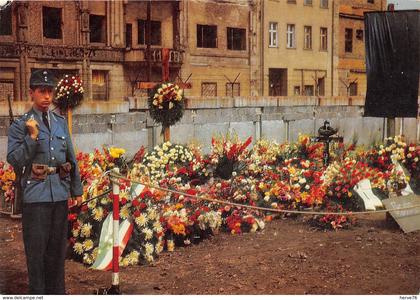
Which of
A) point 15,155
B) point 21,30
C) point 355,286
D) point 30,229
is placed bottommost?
point 355,286

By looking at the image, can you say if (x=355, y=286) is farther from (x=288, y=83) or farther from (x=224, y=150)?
(x=288, y=83)

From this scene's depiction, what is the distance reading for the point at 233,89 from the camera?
101ft

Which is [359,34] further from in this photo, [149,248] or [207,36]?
[149,248]

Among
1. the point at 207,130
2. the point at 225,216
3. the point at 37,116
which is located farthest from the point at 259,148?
the point at 37,116

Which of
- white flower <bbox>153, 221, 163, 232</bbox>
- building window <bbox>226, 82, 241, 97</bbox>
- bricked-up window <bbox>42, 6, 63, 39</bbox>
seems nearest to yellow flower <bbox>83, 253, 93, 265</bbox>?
white flower <bbox>153, 221, 163, 232</bbox>

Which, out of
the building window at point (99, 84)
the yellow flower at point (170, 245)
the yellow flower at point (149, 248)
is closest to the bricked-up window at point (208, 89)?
the building window at point (99, 84)

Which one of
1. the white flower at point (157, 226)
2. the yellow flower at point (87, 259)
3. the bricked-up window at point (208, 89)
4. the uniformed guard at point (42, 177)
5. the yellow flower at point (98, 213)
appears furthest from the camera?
the bricked-up window at point (208, 89)

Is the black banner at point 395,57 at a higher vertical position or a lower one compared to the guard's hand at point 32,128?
higher

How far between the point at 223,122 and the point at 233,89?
1541 centimetres

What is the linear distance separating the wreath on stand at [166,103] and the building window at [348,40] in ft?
80.1

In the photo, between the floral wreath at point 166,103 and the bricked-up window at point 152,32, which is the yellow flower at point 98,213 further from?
the bricked-up window at point 152,32

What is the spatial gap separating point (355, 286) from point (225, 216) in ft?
9.27

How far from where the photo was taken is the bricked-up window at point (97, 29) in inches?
1107

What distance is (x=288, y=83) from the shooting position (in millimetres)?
32219
